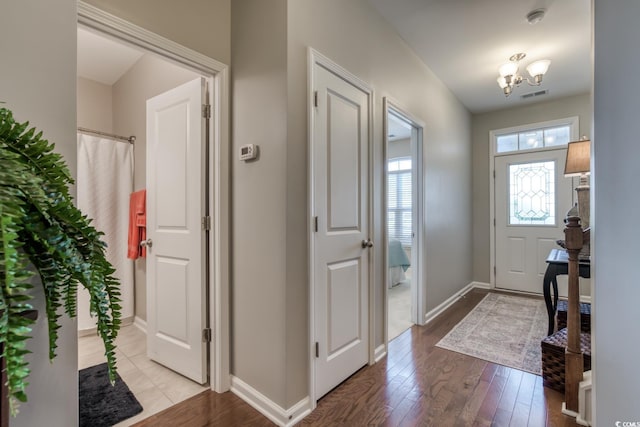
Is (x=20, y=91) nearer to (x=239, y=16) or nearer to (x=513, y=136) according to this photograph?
(x=239, y=16)

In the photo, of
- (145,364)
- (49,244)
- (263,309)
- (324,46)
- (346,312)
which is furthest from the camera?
(145,364)

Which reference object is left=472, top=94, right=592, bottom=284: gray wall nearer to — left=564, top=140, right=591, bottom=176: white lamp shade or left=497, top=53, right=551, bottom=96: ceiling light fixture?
left=497, top=53, right=551, bottom=96: ceiling light fixture

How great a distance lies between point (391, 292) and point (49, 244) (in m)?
4.26

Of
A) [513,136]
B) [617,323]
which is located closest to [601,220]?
[617,323]

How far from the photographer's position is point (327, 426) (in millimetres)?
1576

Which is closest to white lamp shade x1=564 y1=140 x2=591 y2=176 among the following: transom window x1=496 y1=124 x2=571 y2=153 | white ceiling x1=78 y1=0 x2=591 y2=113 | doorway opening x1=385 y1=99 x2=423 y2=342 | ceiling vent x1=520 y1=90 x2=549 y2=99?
white ceiling x1=78 y1=0 x2=591 y2=113

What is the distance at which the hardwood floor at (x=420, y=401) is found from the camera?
1.62 m

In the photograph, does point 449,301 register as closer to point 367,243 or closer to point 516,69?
point 367,243

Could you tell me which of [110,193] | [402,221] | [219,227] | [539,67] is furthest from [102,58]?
[402,221]

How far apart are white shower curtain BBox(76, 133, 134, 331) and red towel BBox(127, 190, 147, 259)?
0.65ft

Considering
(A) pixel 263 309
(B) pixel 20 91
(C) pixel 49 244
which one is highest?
(B) pixel 20 91

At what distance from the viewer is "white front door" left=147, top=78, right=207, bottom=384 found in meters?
1.94

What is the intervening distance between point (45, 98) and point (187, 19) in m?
1.07

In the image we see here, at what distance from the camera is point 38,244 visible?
2.17ft
